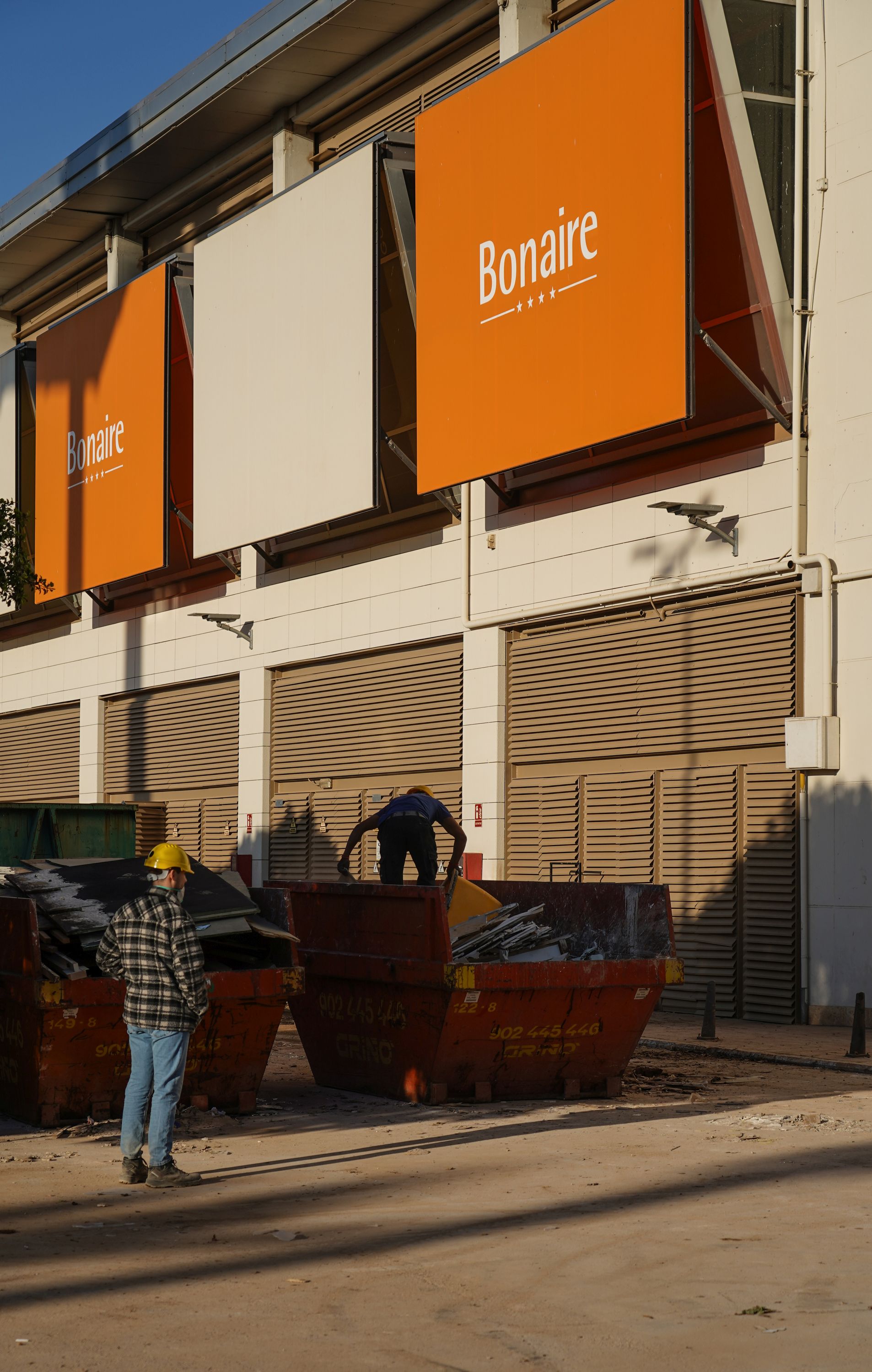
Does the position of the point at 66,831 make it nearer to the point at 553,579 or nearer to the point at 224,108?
the point at 553,579

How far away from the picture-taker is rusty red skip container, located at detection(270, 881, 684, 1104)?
11.1m

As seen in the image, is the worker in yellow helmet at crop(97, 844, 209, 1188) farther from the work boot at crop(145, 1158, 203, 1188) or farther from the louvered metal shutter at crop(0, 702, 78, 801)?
the louvered metal shutter at crop(0, 702, 78, 801)

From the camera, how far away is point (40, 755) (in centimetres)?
3528

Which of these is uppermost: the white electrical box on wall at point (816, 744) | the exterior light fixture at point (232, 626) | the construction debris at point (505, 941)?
the exterior light fixture at point (232, 626)

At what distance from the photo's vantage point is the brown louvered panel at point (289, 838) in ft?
84.7

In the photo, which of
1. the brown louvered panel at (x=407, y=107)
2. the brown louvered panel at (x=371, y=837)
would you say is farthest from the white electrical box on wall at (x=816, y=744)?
the brown louvered panel at (x=407, y=107)

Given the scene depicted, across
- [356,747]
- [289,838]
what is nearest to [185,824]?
[289,838]

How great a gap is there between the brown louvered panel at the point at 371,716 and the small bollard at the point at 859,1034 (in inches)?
352

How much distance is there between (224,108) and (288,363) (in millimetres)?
5969

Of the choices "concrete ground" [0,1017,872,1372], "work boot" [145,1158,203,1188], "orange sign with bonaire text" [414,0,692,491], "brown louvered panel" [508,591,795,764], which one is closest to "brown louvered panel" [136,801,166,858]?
"brown louvered panel" [508,591,795,764]

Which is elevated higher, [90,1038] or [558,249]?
[558,249]

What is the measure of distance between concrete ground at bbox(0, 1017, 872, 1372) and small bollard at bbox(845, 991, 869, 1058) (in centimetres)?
264

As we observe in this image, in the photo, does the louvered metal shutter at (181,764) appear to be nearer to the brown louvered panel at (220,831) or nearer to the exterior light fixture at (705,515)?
the brown louvered panel at (220,831)

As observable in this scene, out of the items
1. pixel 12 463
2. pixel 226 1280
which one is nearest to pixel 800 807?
pixel 226 1280
